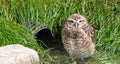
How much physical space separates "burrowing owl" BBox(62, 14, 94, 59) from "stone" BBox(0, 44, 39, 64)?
825mm

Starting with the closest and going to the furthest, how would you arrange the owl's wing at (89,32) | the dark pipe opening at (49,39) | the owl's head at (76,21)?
the owl's head at (76,21) → the owl's wing at (89,32) → the dark pipe opening at (49,39)

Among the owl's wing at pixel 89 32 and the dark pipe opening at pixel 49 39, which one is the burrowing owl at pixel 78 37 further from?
the dark pipe opening at pixel 49 39

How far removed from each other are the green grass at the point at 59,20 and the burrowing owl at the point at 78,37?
0.30 meters

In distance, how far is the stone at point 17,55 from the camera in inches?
231

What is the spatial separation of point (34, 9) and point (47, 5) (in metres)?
0.28

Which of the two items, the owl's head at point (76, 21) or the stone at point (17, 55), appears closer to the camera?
the stone at point (17, 55)

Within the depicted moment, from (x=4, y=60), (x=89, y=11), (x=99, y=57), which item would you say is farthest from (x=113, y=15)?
(x=4, y=60)

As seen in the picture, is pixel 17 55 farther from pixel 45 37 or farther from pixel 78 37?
pixel 45 37

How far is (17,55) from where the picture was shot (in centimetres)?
600

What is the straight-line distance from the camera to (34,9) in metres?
7.58

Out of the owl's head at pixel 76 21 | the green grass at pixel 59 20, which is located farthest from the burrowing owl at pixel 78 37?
the green grass at pixel 59 20

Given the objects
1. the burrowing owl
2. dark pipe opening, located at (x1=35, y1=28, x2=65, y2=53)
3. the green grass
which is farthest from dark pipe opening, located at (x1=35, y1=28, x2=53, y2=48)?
the burrowing owl

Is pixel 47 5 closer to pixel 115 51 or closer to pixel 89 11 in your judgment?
pixel 89 11

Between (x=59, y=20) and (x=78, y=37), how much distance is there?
885 mm
